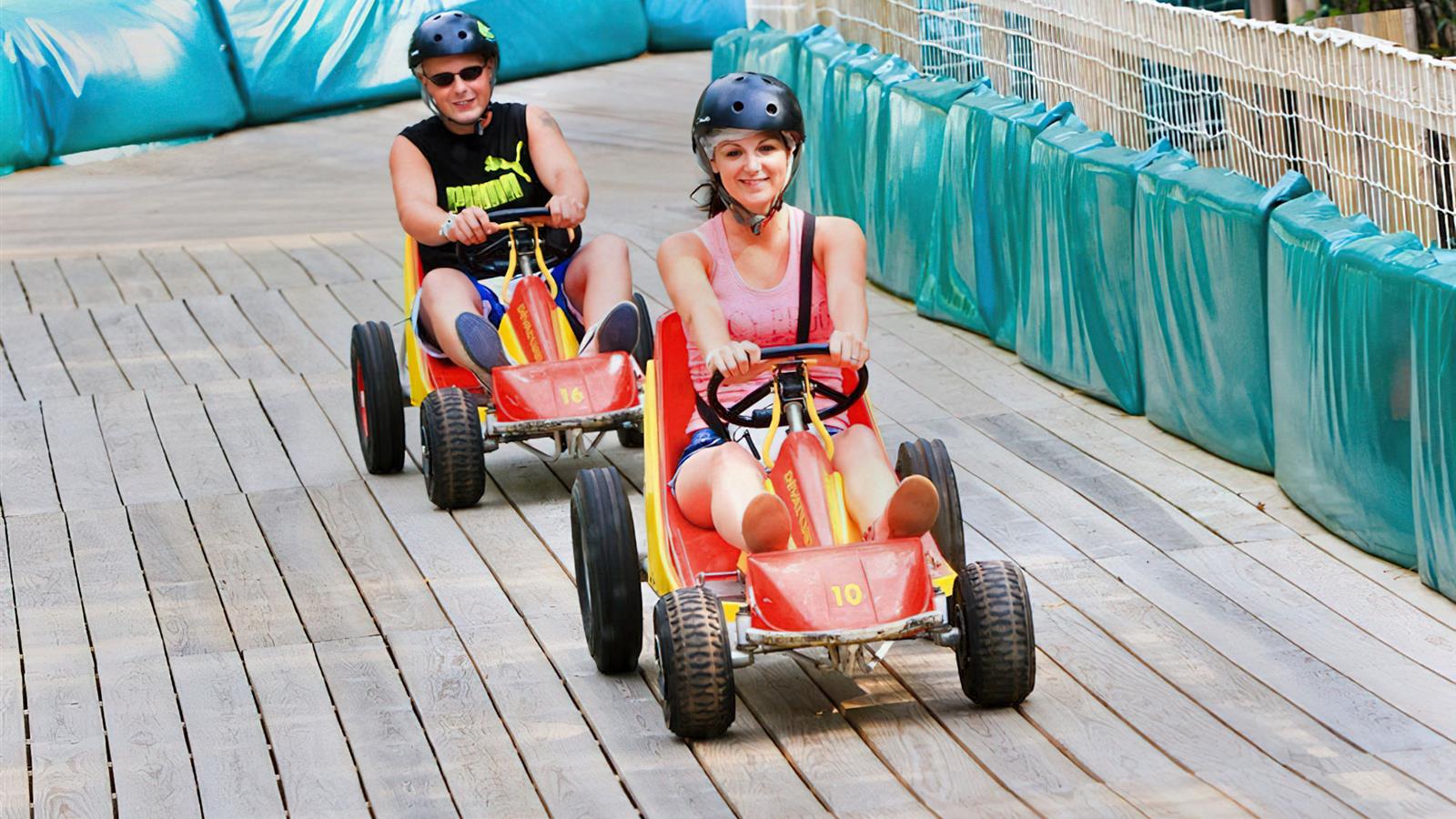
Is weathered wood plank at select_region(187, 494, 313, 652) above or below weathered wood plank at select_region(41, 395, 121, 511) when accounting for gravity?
above

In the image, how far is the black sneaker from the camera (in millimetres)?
4910

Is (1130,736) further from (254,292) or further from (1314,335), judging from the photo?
(254,292)

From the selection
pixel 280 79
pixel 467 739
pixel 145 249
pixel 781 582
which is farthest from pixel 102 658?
pixel 280 79

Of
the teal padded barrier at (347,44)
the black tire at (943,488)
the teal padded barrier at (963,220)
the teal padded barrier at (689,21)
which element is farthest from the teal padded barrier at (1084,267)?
the teal padded barrier at (689,21)

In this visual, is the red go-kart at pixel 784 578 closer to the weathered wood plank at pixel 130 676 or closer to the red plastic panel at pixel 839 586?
the red plastic panel at pixel 839 586

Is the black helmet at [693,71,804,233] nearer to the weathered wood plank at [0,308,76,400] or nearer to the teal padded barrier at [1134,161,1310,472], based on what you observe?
the teal padded barrier at [1134,161,1310,472]

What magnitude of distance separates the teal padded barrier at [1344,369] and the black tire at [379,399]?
2200 millimetres

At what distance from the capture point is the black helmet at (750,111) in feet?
11.8

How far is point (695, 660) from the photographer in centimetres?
325

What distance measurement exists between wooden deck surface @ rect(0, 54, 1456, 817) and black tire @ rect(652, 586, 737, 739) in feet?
0.26

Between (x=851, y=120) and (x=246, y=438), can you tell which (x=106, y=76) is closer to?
(x=851, y=120)

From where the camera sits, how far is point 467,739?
3465mm

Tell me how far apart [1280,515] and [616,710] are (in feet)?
5.63

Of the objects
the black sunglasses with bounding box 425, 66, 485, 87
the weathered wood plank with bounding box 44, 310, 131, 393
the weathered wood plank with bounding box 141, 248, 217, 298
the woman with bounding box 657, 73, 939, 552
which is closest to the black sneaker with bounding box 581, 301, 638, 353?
the black sunglasses with bounding box 425, 66, 485, 87
